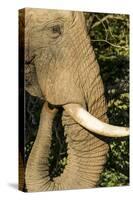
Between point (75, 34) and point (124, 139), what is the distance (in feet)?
3.28

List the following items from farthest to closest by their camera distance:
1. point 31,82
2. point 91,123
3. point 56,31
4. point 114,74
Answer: point 114,74
point 91,123
point 56,31
point 31,82

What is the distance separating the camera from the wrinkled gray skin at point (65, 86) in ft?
19.5

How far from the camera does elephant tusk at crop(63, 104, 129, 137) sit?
20.0 ft

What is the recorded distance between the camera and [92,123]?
6.21 meters

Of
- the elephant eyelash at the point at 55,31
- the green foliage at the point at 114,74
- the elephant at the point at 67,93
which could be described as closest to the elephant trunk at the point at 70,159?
the elephant at the point at 67,93

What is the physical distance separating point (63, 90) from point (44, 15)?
2.01ft

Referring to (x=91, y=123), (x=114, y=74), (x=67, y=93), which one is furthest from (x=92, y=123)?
(x=114, y=74)

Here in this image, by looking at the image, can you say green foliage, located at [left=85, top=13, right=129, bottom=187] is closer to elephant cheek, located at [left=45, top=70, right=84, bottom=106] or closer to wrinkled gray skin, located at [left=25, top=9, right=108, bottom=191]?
wrinkled gray skin, located at [left=25, top=9, right=108, bottom=191]

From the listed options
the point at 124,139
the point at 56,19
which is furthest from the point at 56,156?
the point at 56,19

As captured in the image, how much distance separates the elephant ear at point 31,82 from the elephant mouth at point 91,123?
0.56 ft

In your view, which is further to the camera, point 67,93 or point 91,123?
point 91,123

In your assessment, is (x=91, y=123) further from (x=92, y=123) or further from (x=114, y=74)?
(x=114, y=74)

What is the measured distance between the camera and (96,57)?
20.4 ft

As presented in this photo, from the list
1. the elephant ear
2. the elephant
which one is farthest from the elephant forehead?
the elephant ear
